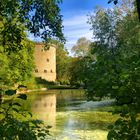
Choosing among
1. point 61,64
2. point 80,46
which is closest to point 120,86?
point 61,64

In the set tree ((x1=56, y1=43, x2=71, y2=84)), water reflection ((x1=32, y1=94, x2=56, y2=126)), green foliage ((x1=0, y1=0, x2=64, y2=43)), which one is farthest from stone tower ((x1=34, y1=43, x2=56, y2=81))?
green foliage ((x1=0, y1=0, x2=64, y2=43))

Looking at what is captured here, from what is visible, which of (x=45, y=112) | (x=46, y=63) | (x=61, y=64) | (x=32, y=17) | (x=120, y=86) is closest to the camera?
(x=120, y=86)

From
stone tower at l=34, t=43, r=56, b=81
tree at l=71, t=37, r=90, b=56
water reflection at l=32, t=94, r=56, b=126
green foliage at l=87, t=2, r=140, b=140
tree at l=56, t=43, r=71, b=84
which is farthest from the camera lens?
tree at l=71, t=37, r=90, b=56

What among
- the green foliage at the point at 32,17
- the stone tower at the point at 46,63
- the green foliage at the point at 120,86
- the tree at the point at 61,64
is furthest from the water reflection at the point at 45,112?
the tree at the point at 61,64

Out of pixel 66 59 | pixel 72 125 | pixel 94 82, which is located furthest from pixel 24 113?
pixel 66 59

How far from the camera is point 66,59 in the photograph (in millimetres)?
91000

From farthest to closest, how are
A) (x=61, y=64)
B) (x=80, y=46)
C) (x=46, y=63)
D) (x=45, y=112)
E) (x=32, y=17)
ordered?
(x=80, y=46) < (x=61, y=64) < (x=46, y=63) < (x=45, y=112) < (x=32, y=17)

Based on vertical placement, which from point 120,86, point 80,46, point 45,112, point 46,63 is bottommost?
point 45,112

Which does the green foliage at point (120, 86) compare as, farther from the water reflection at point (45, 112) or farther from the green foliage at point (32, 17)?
the water reflection at point (45, 112)

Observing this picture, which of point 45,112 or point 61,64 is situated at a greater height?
point 61,64

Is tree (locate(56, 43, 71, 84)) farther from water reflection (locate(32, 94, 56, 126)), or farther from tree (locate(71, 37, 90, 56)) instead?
water reflection (locate(32, 94, 56, 126))

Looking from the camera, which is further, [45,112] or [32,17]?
[45,112]

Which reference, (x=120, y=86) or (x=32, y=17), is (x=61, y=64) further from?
(x=120, y=86)

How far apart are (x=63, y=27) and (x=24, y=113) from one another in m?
4.07
